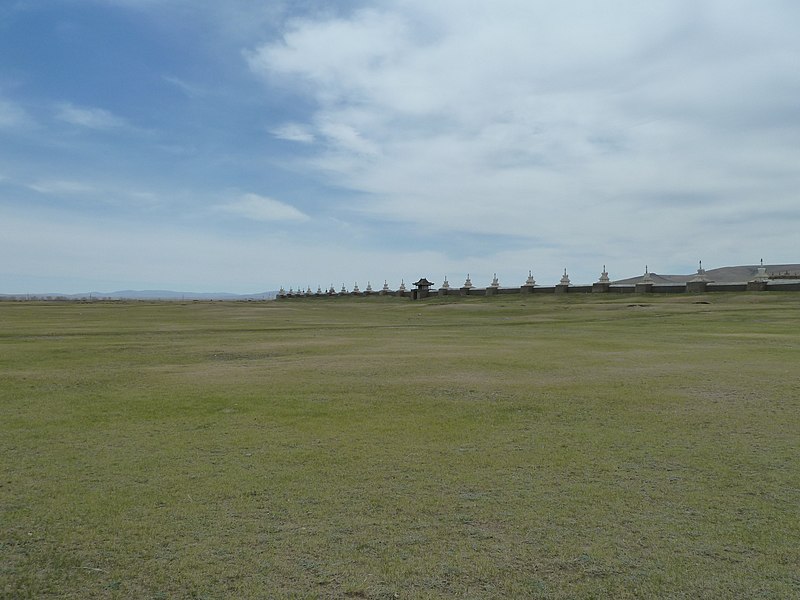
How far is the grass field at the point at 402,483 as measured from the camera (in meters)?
3.53

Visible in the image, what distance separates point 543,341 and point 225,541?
12.8m

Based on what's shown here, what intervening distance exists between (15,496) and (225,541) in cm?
187

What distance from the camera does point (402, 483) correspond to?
4887mm

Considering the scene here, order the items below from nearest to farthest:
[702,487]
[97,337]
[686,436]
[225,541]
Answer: [225,541] < [702,487] < [686,436] < [97,337]

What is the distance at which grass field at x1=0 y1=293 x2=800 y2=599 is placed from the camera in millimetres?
3533

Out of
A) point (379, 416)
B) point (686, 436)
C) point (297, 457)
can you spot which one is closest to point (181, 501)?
point (297, 457)

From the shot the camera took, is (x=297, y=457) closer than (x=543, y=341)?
Yes

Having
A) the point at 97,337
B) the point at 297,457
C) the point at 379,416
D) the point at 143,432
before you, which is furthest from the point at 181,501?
the point at 97,337

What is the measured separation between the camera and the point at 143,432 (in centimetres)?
636

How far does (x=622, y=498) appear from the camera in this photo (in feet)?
14.9

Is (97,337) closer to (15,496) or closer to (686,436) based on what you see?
(15,496)

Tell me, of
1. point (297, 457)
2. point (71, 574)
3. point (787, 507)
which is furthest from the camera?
point (297, 457)

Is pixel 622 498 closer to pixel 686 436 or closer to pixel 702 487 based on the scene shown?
pixel 702 487

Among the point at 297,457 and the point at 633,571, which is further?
the point at 297,457
